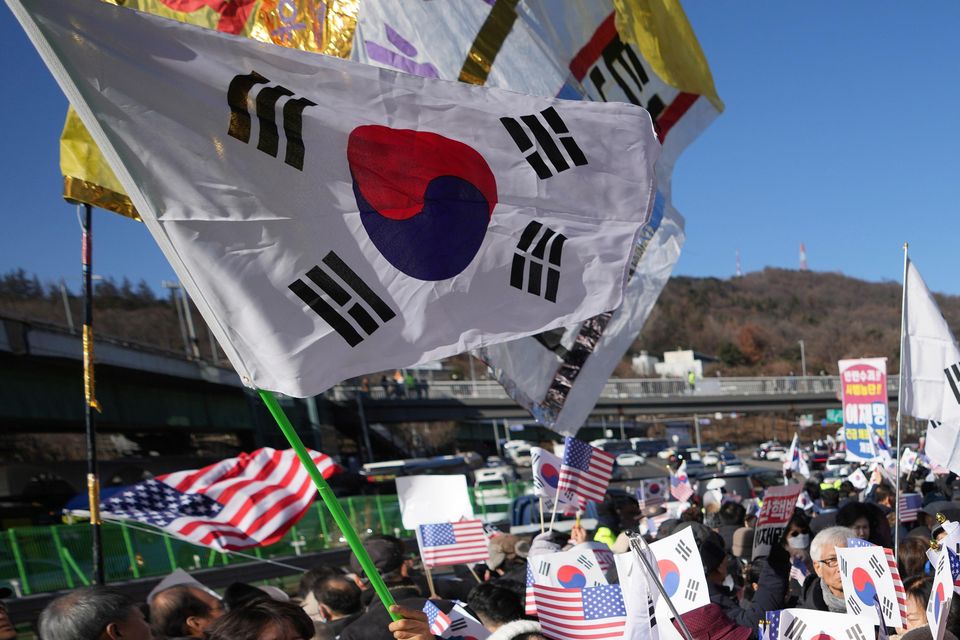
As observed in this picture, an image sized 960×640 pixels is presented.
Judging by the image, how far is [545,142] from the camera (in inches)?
161

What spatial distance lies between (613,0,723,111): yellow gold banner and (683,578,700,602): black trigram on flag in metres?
3.00

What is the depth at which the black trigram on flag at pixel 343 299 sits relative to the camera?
3234mm

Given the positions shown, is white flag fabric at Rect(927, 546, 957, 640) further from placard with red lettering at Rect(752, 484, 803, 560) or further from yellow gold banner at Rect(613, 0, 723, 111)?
yellow gold banner at Rect(613, 0, 723, 111)

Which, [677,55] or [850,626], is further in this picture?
[677,55]

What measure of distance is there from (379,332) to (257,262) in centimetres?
52

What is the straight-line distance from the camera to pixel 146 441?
A: 50.8 meters

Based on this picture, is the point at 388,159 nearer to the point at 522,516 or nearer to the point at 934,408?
the point at 934,408

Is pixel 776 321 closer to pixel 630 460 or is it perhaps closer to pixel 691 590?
pixel 630 460

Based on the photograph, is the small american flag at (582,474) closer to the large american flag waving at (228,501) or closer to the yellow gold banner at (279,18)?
the large american flag waving at (228,501)

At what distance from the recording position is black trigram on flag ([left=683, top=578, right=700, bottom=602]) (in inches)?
171

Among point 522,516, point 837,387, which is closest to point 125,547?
point 522,516

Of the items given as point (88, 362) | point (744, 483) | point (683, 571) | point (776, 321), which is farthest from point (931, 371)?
point (776, 321)

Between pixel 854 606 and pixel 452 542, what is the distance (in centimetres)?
462

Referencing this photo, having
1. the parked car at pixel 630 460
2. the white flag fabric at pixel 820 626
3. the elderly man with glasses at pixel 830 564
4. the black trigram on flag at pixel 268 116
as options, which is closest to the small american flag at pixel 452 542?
the elderly man with glasses at pixel 830 564
